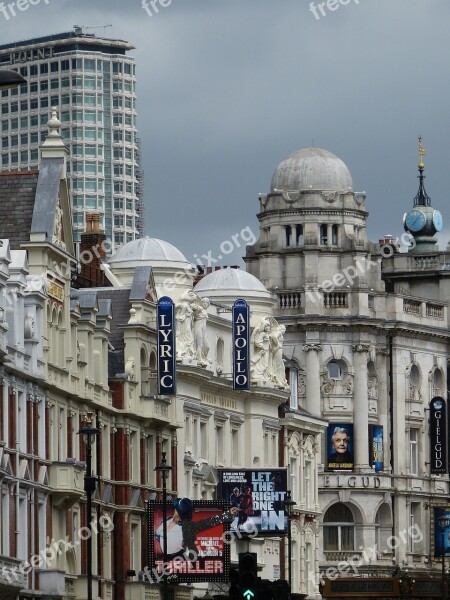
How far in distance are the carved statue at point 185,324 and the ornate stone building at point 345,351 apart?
3662cm

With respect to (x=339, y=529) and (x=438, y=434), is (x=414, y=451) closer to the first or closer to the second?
(x=438, y=434)

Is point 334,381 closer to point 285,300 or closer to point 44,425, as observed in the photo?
point 285,300

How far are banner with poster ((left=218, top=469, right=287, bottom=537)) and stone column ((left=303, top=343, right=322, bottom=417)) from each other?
3185 centimetres

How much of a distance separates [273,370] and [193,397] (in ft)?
36.7

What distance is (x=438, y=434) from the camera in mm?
159625

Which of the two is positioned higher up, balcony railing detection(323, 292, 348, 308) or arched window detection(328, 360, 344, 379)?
balcony railing detection(323, 292, 348, 308)

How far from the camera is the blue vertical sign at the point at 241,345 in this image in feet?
397

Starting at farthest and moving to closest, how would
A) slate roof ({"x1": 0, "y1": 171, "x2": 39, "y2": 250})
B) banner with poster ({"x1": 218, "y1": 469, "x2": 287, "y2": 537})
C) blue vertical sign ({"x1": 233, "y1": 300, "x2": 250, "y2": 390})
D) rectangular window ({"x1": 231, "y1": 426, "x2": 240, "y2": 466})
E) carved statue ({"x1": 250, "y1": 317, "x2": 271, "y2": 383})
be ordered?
carved statue ({"x1": 250, "y1": 317, "x2": 271, "y2": 383}), rectangular window ({"x1": 231, "y1": 426, "x2": 240, "y2": 466}), blue vertical sign ({"x1": 233, "y1": 300, "x2": 250, "y2": 390}), banner with poster ({"x1": 218, "y1": 469, "x2": 287, "y2": 537}), slate roof ({"x1": 0, "y1": 171, "x2": 39, "y2": 250})

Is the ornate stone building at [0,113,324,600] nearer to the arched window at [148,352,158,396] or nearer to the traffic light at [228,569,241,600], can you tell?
the arched window at [148,352,158,396]

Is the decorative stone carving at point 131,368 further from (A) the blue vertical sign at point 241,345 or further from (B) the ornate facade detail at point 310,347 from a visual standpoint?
(B) the ornate facade detail at point 310,347

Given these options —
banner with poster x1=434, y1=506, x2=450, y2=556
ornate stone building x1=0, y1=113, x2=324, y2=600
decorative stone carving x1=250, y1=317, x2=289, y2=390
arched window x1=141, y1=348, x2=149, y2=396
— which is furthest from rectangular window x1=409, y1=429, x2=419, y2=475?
arched window x1=141, y1=348, x2=149, y2=396

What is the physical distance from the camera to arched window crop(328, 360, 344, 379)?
506 feet

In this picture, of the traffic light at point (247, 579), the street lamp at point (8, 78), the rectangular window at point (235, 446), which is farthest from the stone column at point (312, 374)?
the street lamp at point (8, 78)

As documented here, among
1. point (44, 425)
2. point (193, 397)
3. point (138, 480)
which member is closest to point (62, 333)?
point (44, 425)
